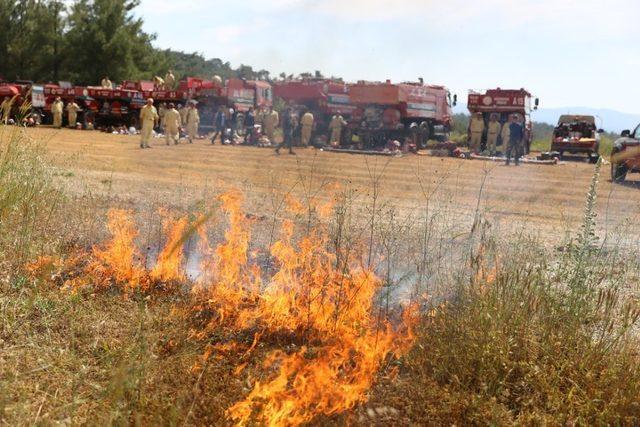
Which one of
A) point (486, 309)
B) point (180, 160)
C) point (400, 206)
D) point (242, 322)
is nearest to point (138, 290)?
point (242, 322)

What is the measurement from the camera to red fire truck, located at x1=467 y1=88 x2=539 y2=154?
2769 centimetres

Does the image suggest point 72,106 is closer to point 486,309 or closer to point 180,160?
point 180,160

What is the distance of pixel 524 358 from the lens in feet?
14.1

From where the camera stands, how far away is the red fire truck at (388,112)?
91.4 ft

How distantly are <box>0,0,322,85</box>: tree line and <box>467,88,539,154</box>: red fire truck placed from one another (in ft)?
84.1

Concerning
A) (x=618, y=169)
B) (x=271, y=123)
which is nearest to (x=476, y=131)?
(x=271, y=123)

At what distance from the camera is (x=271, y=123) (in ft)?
94.3

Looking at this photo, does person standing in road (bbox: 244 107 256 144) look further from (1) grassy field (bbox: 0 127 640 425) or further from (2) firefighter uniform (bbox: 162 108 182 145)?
(1) grassy field (bbox: 0 127 640 425)

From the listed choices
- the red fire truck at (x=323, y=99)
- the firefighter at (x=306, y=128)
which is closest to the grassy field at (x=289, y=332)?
the firefighter at (x=306, y=128)

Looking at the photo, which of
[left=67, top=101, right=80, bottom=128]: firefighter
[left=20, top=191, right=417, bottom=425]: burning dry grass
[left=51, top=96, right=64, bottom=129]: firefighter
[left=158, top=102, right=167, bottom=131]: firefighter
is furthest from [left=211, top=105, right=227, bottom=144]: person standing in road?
[left=20, top=191, right=417, bottom=425]: burning dry grass

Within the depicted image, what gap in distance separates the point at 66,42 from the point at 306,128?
25210mm

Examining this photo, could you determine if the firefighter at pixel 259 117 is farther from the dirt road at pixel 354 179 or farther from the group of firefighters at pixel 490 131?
the group of firefighters at pixel 490 131

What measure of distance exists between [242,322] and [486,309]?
179 centimetres

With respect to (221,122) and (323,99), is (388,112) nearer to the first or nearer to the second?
(323,99)
